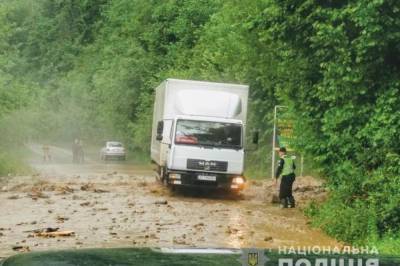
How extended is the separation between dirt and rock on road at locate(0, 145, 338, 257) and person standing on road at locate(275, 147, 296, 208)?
36 centimetres

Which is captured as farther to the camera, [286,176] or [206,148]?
[206,148]

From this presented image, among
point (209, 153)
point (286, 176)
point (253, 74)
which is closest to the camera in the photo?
point (286, 176)

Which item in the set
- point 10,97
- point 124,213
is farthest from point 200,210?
point 10,97

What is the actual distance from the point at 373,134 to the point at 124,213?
677 centimetres

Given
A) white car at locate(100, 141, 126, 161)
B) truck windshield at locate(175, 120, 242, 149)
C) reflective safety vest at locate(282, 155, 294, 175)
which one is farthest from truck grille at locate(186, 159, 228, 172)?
white car at locate(100, 141, 126, 161)

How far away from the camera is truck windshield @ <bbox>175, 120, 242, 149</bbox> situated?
2066cm

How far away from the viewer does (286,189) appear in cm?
1839

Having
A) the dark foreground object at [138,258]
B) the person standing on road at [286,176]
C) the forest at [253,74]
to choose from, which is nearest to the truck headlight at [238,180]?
the forest at [253,74]

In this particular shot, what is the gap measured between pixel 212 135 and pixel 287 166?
3.07m

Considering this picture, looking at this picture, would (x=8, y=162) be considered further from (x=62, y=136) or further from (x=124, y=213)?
(x=62, y=136)

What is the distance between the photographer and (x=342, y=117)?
559 inches

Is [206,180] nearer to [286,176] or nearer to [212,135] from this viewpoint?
[212,135]

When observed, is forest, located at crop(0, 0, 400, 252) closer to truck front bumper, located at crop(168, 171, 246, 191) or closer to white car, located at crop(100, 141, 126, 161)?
white car, located at crop(100, 141, 126, 161)

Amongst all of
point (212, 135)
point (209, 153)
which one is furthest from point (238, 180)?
point (212, 135)
